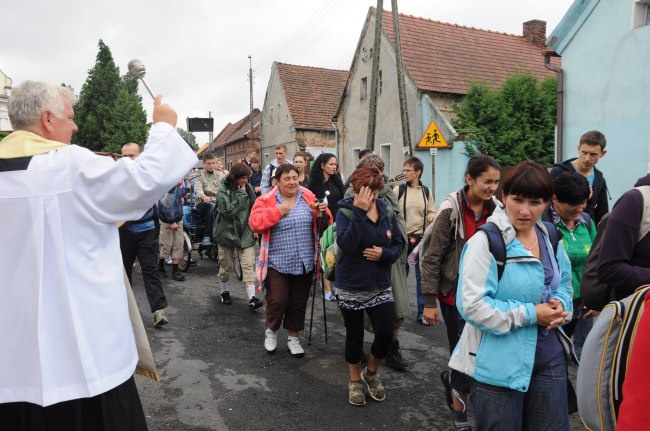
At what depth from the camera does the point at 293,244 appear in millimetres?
4789

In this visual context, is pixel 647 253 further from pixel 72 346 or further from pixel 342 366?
pixel 342 366

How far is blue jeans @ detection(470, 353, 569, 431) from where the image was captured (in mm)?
2275

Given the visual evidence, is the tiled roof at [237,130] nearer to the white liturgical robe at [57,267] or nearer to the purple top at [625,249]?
the purple top at [625,249]

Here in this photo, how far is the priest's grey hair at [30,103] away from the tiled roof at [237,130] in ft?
124

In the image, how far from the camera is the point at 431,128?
11.6 metres

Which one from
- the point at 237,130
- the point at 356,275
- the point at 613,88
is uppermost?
the point at 237,130

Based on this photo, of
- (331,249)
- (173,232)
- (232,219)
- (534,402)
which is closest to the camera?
(534,402)

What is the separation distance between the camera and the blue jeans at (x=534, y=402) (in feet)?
7.47

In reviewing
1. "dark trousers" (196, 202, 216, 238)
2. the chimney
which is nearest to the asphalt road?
"dark trousers" (196, 202, 216, 238)

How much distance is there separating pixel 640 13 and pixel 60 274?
1152 cm

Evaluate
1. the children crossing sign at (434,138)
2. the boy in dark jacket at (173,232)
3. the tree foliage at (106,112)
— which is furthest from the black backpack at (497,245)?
the tree foliage at (106,112)

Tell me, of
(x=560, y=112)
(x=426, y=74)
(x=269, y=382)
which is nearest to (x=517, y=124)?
(x=560, y=112)

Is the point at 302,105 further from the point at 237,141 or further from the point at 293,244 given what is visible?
the point at 293,244

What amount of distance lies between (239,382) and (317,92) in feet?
88.9
